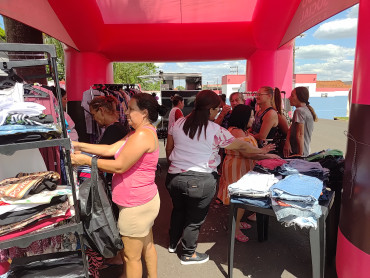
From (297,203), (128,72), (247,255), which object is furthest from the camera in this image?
(128,72)

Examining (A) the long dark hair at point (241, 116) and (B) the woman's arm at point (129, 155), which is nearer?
(B) the woman's arm at point (129, 155)

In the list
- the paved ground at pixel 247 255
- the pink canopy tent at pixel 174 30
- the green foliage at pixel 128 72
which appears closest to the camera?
the paved ground at pixel 247 255

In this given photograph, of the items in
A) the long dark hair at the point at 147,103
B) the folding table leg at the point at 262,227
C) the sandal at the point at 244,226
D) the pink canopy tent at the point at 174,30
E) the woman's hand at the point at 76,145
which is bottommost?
the sandal at the point at 244,226

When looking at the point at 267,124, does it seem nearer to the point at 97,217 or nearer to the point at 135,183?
the point at 135,183

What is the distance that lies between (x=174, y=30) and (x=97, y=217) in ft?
15.8

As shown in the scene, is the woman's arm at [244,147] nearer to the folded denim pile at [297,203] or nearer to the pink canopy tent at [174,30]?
the folded denim pile at [297,203]

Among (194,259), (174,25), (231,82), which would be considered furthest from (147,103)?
(231,82)

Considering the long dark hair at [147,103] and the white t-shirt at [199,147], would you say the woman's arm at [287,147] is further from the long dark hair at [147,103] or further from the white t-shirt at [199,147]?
the long dark hair at [147,103]

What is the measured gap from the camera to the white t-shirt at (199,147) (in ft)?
8.01

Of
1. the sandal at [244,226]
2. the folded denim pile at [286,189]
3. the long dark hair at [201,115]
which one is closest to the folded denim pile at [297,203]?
the folded denim pile at [286,189]

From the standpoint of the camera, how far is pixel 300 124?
3.58m

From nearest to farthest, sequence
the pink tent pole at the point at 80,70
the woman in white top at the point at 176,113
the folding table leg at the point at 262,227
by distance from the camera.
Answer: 1. the folding table leg at the point at 262,227
2. the woman in white top at the point at 176,113
3. the pink tent pole at the point at 80,70

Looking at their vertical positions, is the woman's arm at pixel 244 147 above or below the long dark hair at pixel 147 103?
below

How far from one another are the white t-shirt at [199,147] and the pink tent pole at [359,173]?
0.95 metres
